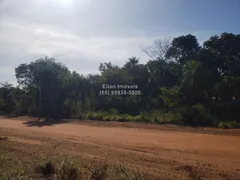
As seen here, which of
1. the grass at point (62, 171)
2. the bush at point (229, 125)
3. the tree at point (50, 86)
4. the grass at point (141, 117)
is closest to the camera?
the grass at point (62, 171)

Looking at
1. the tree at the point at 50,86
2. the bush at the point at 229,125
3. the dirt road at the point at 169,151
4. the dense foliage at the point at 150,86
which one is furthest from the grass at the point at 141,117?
the tree at the point at 50,86

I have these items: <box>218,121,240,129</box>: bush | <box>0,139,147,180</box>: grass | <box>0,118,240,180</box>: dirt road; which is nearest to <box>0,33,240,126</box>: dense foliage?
<box>218,121,240,129</box>: bush

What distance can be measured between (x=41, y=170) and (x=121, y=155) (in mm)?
3124

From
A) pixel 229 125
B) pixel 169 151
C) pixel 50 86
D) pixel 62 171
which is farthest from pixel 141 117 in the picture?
pixel 62 171

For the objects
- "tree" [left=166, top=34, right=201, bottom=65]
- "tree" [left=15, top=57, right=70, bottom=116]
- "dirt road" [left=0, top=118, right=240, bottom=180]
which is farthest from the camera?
"tree" [left=166, top=34, right=201, bottom=65]

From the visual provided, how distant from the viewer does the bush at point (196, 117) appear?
53.1 feet

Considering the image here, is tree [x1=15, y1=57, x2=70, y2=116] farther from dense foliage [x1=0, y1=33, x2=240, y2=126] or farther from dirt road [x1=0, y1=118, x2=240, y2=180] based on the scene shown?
dirt road [x1=0, y1=118, x2=240, y2=180]

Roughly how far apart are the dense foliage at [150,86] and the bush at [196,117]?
0.65 ft

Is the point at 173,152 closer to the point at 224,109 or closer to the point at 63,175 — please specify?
the point at 63,175

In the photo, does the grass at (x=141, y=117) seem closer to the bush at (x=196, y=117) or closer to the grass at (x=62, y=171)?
the bush at (x=196, y=117)

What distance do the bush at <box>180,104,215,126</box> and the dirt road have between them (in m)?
2.84

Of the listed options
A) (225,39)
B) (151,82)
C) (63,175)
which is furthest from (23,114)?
(63,175)

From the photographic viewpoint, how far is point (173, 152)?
9.40m

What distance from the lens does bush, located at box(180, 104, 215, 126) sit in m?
16.2
